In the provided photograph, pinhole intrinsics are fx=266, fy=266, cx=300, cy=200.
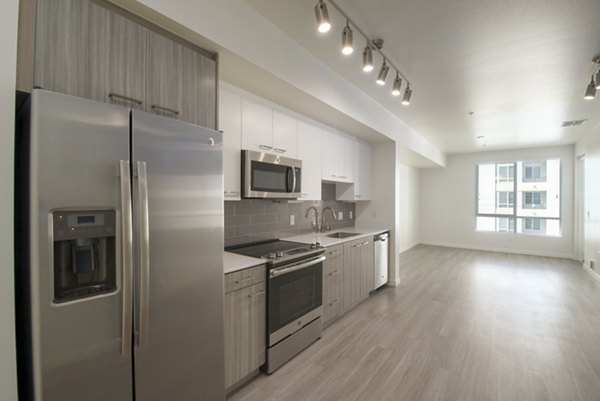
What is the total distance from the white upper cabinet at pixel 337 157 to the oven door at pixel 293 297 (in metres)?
1.26

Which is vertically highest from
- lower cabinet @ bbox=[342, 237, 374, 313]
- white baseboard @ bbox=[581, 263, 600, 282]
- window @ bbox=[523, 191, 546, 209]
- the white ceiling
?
the white ceiling

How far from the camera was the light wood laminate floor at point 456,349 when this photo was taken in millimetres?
2025

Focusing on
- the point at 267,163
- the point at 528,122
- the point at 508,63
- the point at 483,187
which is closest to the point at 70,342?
the point at 267,163

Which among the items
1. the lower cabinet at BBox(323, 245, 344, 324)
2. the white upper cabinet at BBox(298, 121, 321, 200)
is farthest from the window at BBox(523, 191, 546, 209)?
the white upper cabinet at BBox(298, 121, 321, 200)

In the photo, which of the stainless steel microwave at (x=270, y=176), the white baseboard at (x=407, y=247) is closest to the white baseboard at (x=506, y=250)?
the white baseboard at (x=407, y=247)

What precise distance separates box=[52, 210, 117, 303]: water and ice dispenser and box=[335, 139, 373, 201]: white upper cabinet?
3.33 metres

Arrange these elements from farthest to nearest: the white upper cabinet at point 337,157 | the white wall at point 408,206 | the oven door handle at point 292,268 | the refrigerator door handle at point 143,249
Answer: the white wall at point 408,206
the white upper cabinet at point 337,157
the oven door handle at point 292,268
the refrigerator door handle at point 143,249

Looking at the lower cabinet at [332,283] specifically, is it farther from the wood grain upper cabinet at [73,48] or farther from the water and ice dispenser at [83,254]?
the wood grain upper cabinet at [73,48]

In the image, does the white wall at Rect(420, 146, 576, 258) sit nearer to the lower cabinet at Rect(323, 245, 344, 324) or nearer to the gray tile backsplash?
the gray tile backsplash

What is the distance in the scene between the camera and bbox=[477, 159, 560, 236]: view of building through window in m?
6.74

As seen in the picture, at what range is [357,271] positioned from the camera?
351 cm

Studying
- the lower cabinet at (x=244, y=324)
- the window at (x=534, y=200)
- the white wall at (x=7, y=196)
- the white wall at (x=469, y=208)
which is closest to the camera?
the white wall at (x=7, y=196)

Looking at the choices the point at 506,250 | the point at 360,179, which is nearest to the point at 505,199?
the point at 506,250

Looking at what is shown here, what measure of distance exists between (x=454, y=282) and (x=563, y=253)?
421 centimetres
